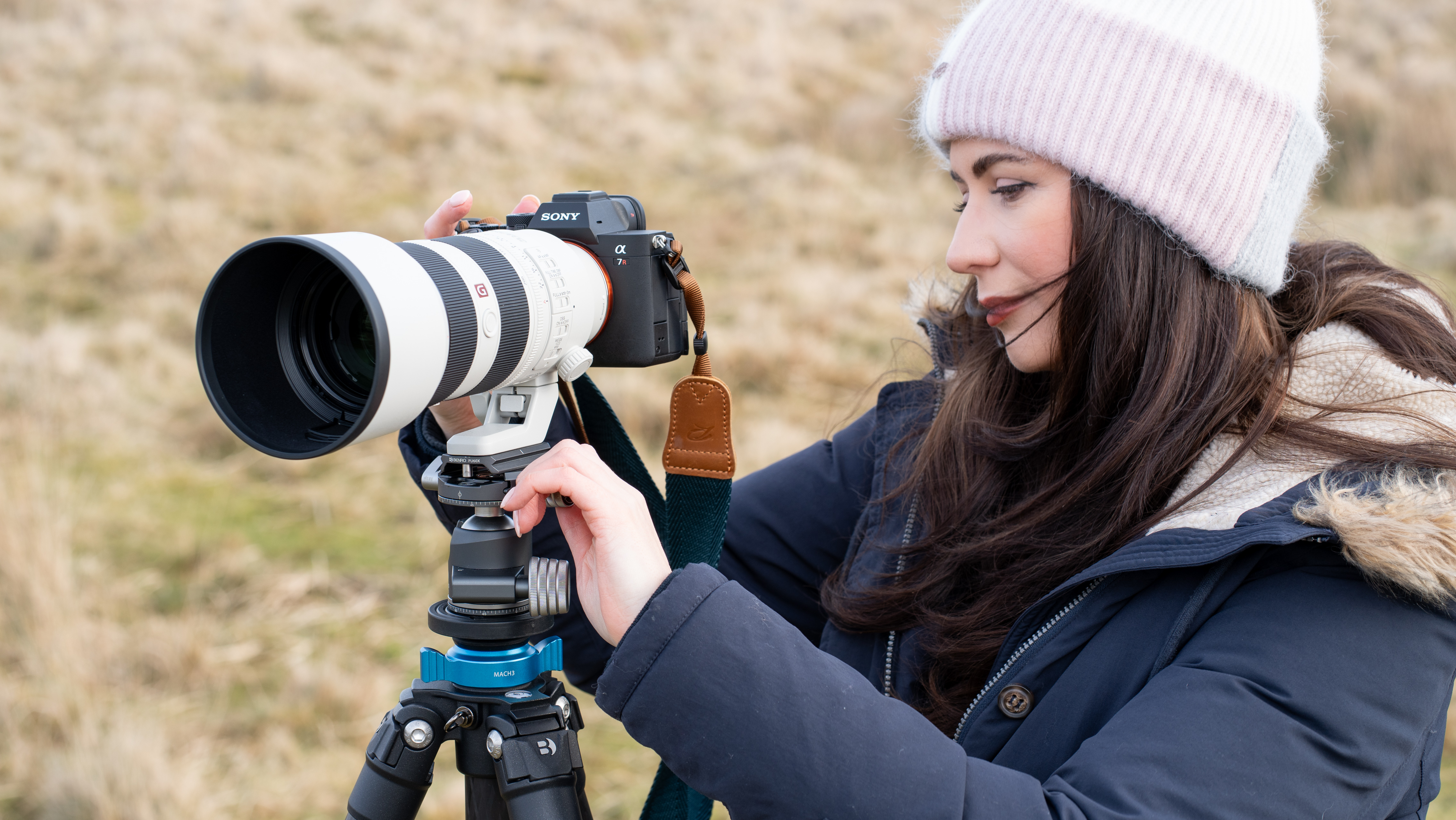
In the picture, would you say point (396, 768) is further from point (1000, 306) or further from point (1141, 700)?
point (1000, 306)

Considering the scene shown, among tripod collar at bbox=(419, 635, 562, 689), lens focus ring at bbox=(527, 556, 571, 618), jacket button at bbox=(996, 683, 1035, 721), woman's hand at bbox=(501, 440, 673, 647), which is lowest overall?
jacket button at bbox=(996, 683, 1035, 721)

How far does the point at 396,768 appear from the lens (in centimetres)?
123

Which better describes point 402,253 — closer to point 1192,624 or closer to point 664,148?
point 1192,624

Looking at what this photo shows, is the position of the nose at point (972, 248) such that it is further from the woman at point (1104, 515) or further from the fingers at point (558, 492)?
the fingers at point (558, 492)

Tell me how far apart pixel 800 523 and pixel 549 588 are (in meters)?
0.64

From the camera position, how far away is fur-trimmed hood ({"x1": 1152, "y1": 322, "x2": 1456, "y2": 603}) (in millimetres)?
1055

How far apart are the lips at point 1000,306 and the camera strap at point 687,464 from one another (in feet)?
1.20

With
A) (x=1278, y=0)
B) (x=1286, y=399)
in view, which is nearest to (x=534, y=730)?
(x=1286, y=399)

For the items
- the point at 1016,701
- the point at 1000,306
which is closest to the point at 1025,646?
the point at 1016,701

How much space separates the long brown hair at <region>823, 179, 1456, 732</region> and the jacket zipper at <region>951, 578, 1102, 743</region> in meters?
0.05

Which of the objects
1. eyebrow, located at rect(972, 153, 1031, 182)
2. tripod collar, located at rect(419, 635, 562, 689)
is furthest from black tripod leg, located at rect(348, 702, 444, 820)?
eyebrow, located at rect(972, 153, 1031, 182)

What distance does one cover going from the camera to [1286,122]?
134 centimetres

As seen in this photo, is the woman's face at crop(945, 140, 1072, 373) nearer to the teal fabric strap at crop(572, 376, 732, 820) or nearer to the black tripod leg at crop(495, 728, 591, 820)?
the teal fabric strap at crop(572, 376, 732, 820)

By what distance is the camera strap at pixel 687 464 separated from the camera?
4.68 feet
